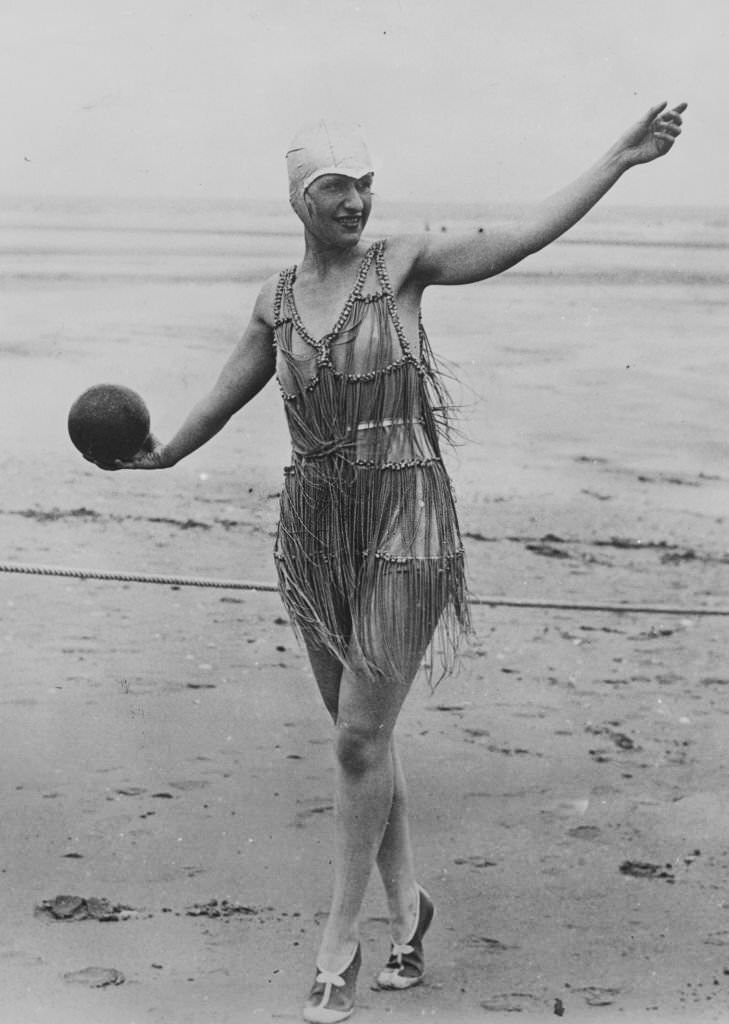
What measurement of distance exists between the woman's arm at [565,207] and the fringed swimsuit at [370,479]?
0.58 ft

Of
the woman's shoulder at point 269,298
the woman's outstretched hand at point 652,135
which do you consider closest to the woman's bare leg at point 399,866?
the woman's shoulder at point 269,298

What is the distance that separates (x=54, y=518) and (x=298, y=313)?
4.88m

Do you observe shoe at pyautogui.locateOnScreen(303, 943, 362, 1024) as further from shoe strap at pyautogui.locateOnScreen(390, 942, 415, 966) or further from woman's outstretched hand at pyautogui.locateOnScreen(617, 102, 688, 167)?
woman's outstretched hand at pyautogui.locateOnScreen(617, 102, 688, 167)

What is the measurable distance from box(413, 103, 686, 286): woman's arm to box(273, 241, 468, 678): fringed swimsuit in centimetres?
18

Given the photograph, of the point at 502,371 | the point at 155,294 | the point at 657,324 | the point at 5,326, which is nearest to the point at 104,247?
the point at 155,294

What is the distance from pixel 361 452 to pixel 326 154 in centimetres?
57

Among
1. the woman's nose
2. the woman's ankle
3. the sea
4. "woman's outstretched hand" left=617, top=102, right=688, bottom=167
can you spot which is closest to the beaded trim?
the woman's nose

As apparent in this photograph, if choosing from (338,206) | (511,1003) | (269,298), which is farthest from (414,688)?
(338,206)

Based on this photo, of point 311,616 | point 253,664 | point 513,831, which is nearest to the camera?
point 311,616

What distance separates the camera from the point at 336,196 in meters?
3.01

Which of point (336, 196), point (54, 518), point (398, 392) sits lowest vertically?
point (54, 518)

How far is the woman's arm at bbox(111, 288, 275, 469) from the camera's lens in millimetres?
3295

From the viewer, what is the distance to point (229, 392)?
3.39 meters

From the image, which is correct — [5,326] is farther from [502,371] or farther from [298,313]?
[298,313]
